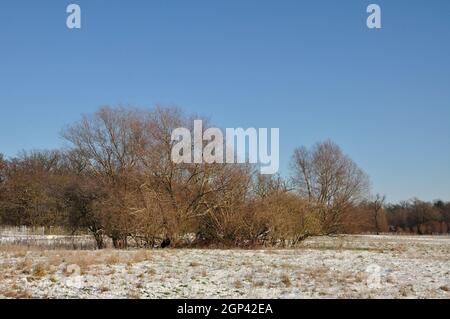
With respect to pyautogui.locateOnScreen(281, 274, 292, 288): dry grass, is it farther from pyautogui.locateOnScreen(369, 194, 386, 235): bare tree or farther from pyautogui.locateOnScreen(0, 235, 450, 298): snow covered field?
pyautogui.locateOnScreen(369, 194, 386, 235): bare tree

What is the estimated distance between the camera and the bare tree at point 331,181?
46.6 metres

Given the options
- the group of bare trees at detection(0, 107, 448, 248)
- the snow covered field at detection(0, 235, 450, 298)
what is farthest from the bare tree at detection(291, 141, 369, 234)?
the snow covered field at detection(0, 235, 450, 298)

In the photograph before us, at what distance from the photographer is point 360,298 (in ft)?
36.1

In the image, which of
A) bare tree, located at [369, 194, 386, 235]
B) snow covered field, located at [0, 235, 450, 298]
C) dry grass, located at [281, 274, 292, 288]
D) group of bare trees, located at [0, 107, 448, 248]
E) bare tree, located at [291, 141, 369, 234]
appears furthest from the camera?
bare tree, located at [369, 194, 386, 235]

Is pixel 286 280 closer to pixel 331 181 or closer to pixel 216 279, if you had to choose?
pixel 216 279

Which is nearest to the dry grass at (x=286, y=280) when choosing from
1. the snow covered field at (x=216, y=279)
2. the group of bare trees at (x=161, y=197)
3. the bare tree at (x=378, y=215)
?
the snow covered field at (x=216, y=279)

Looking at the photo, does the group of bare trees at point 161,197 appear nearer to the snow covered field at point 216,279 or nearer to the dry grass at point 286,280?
the snow covered field at point 216,279

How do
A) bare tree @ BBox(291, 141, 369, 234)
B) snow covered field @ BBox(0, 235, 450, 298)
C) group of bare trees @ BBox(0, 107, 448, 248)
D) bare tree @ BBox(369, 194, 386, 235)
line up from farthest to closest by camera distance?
bare tree @ BBox(369, 194, 386, 235)
bare tree @ BBox(291, 141, 369, 234)
group of bare trees @ BBox(0, 107, 448, 248)
snow covered field @ BBox(0, 235, 450, 298)

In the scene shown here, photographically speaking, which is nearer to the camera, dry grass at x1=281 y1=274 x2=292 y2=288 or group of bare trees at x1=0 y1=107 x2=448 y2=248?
dry grass at x1=281 y1=274 x2=292 y2=288

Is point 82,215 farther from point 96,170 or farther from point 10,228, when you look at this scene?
point 10,228

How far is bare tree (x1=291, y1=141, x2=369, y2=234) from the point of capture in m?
46.6

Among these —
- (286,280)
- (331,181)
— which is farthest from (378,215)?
(286,280)

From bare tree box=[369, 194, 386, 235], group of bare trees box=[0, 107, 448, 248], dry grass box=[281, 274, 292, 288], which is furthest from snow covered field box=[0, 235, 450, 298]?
bare tree box=[369, 194, 386, 235]
